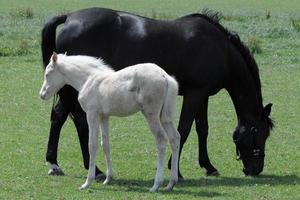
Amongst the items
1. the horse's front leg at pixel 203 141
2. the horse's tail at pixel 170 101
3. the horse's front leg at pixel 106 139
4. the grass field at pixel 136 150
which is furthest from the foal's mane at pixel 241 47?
the horse's front leg at pixel 106 139

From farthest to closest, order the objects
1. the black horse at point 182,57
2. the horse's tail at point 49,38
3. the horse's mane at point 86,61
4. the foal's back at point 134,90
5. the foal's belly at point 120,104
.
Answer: the horse's tail at point 49,38 < the black horse at point 182,57 < the horse's mane at point 86,61 < the foal's belly at point 120,104 < the foal's back at point 134,90

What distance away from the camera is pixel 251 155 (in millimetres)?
10688

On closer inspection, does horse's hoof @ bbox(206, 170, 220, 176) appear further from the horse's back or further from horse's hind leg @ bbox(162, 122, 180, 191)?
horse's hind leg @ bbox(162, 122, 180, 191)

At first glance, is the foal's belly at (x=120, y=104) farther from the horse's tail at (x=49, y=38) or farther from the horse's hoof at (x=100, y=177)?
the horse's tail at (x=49, y=38)

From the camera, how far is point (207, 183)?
33.0 ft

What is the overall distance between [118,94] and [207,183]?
182 centimetres

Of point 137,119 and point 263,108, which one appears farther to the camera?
point 137,119

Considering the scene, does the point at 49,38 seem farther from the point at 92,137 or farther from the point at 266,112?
the point at 266,112

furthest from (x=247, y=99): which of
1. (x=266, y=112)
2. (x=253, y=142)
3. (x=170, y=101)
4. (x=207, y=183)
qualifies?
(x=170, y=101)

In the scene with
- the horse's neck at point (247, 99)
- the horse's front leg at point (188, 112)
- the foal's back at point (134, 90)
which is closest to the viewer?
the foal's back at point (134, 90)

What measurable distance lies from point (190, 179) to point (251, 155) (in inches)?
37.1

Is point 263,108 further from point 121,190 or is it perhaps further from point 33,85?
point 33,85

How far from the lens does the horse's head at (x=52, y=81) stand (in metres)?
9.62

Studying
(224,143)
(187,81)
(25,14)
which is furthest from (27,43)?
(187,81)
